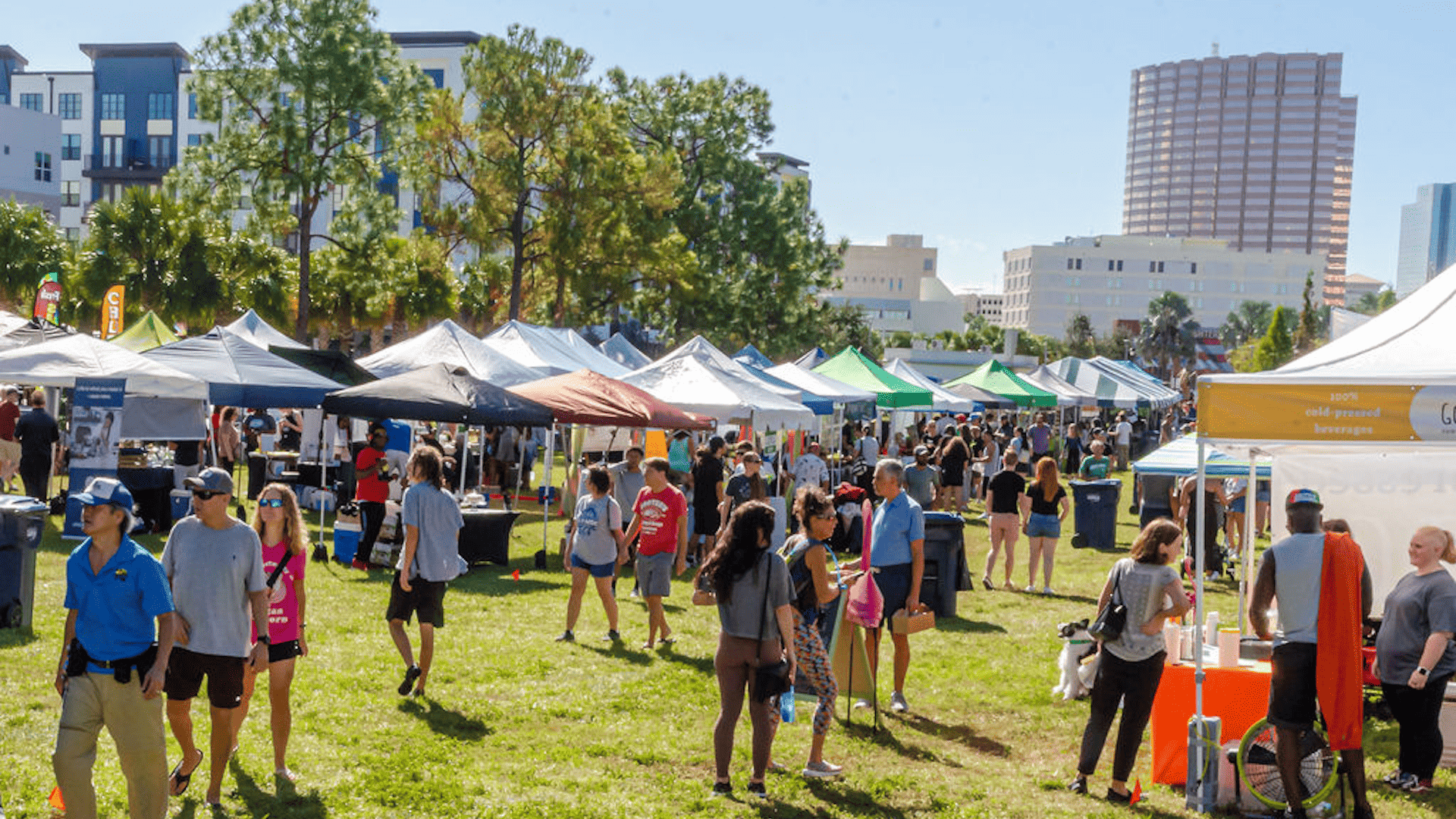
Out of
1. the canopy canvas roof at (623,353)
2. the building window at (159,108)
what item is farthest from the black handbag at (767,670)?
the building window at (159,108)

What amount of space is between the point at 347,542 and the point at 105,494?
31.8 feet

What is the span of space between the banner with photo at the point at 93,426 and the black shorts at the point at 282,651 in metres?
9.78

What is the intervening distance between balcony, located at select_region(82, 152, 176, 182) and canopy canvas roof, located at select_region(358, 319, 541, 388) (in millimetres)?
72893

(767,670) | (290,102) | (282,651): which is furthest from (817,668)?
(290,102)

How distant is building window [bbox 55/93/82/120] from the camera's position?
90625mm

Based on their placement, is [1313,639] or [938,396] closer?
[1313,639]

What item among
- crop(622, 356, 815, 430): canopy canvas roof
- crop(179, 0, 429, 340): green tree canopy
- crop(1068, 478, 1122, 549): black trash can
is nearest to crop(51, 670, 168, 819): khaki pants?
crop(622, 356, 815, 430): canopy canvas roof

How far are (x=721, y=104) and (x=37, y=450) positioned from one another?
39.3 metres

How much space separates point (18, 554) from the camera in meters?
10.1

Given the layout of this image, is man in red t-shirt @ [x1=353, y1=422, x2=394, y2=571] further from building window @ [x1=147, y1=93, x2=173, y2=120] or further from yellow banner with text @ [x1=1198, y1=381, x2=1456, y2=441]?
building window @ [x1=147, y1=93, x2=173, y2=120]

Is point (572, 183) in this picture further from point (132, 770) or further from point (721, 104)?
point (132, 770)

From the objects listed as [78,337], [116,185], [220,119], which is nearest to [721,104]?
[220,119]

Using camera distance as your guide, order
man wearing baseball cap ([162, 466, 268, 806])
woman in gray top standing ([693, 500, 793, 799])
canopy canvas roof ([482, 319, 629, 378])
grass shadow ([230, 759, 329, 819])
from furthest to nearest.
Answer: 1. canopy canvas roof ([482, 319, 629, 378])
2. woman in gray top standing ([693, 500, 793, 799])
3. grass shadow ([230, 759, 329, 819])
4. man wearing baseball cap ([162, 466, 268, 806])

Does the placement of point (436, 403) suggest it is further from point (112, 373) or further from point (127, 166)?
point (127, 166)
